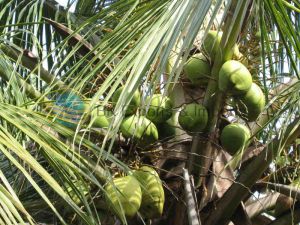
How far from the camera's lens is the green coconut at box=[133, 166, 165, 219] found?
1.81 m

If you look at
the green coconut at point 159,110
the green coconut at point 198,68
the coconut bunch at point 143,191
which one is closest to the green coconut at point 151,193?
the coconut bunch at point 143,191

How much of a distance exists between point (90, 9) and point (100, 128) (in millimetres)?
891

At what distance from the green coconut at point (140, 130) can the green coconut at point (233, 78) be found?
24 centimetres

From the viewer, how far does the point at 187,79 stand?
81.1 inches

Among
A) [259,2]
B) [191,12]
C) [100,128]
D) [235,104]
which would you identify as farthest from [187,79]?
[191,12]

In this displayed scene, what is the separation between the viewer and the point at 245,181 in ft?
6.13

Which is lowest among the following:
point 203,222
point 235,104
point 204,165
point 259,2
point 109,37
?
point 203,222

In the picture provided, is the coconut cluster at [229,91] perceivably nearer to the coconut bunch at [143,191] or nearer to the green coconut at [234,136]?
the green coconut at [234,136]

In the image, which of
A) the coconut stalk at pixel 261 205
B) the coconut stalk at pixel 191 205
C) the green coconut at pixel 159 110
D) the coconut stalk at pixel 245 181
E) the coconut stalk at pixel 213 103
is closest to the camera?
the coconut stalk at pixel 191 205

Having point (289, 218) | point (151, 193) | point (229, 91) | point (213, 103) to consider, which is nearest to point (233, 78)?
point (229, 91)

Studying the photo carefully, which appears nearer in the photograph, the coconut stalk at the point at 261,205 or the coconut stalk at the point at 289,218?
the coconut stalk at the point at 289,218

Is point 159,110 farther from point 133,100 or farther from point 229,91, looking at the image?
point 229,91

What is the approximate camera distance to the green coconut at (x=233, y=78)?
1687mm

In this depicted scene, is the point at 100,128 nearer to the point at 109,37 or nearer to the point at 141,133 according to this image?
the point at 141,133
